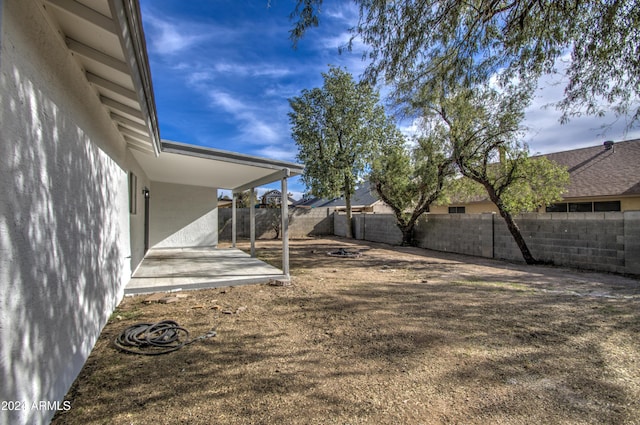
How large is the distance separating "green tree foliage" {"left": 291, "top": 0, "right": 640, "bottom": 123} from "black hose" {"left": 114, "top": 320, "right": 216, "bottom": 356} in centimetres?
451

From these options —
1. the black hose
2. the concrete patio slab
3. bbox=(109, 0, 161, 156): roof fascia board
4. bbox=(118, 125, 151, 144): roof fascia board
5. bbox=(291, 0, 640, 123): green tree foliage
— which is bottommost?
the black hose

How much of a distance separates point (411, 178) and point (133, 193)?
32.1 ft

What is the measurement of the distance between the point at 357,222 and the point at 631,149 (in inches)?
477

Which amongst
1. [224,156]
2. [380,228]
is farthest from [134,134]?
[380,228]

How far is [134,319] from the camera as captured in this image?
3.92 metres

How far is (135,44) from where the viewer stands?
7.28 feet

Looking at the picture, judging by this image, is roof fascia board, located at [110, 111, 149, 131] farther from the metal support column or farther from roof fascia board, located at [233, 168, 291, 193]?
the metal support column

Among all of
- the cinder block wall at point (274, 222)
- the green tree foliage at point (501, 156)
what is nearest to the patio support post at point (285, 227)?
the green tree foliage at point (501, 156)

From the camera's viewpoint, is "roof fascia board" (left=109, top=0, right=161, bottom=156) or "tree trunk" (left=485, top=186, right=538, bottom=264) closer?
"roof fascia board" (left=109, top=0, right=161, bottom=156)

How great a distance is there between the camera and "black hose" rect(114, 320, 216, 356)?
10.1ft

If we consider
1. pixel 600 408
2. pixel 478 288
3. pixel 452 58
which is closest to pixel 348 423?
pixel 600 408

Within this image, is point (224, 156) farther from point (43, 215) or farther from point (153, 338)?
point (43, 215)

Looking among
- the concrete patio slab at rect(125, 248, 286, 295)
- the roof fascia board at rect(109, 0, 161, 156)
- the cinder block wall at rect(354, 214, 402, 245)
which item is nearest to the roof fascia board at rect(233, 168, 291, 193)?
the concrete patio slab at rect(125, 248, 286, 295)

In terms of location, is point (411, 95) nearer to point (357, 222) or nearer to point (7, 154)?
point (7, 154)
